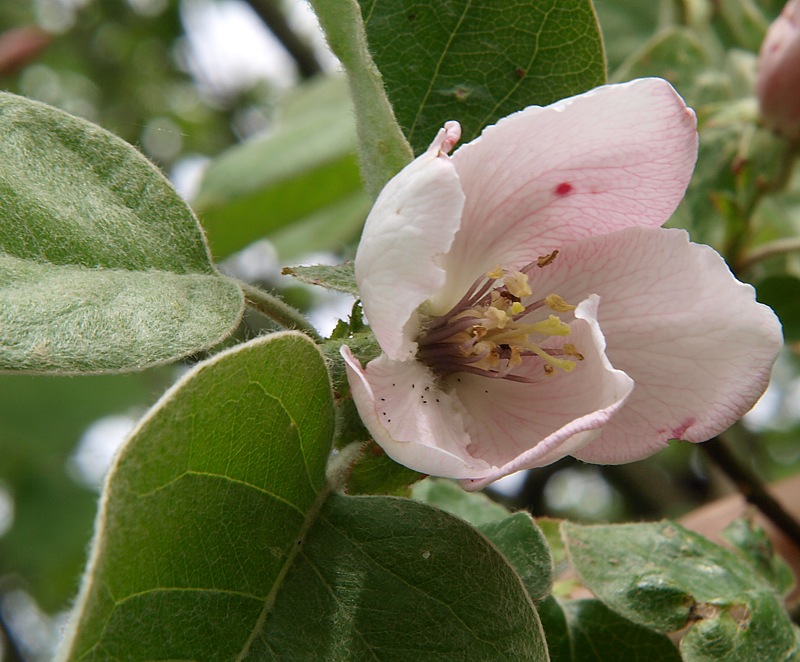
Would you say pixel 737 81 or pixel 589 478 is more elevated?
pixel 737 81

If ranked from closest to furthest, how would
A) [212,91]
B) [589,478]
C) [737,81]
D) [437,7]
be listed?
[437,7]
[737,81]
[589,478]
[212,91]

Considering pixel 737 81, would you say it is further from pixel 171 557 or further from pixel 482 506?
pixel 171 557

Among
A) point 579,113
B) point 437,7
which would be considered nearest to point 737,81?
point 437,7

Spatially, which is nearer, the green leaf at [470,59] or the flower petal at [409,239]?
the flower petal at [409,239]

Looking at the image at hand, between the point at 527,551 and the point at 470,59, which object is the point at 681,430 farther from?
the point at 470,59

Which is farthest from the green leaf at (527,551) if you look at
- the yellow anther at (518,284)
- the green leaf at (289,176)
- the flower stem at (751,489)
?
the green leaf at (289,176)

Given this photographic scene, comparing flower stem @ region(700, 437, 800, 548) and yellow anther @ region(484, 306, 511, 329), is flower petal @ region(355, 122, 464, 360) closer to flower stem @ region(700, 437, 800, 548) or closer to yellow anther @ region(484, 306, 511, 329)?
yellow anther @ region(484, 306, 511, 329)

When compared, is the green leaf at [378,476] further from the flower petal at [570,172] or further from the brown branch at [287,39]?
the brown branch at [287,39]
